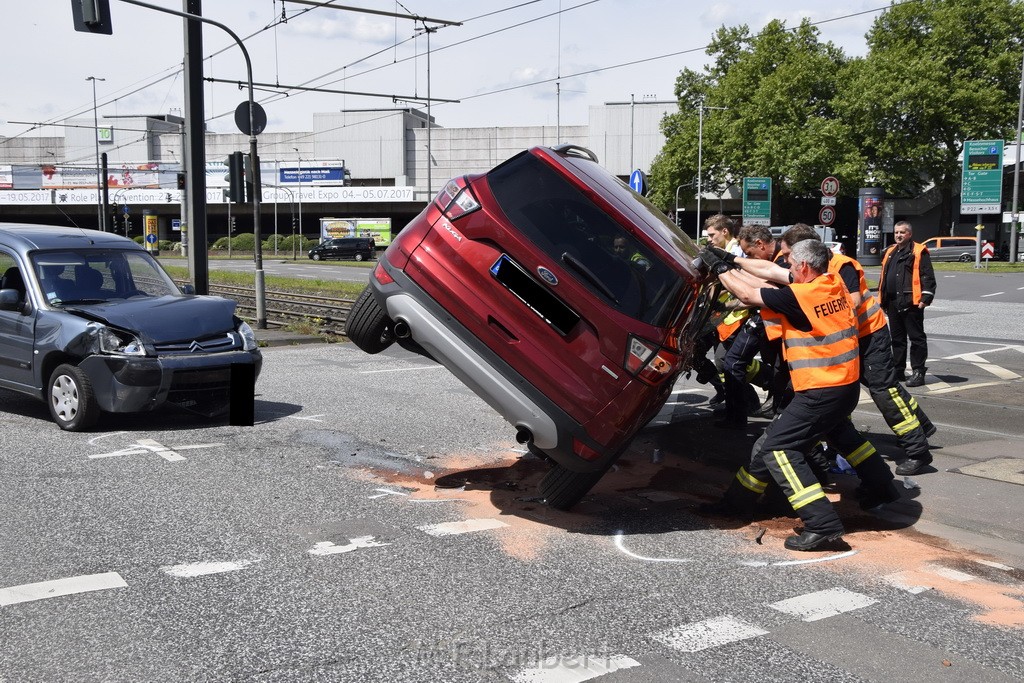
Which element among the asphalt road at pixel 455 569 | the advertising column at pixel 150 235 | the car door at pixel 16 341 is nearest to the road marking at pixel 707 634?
the asphalt road at pixel 455 569

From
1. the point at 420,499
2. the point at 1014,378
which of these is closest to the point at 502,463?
the point at 420,499

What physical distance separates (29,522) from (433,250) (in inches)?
112

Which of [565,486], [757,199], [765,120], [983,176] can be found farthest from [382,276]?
[765,120]

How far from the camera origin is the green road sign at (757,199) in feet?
156

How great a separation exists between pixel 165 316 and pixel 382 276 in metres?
3.28

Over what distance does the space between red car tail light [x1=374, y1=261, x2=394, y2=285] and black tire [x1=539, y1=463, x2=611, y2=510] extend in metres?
1.53

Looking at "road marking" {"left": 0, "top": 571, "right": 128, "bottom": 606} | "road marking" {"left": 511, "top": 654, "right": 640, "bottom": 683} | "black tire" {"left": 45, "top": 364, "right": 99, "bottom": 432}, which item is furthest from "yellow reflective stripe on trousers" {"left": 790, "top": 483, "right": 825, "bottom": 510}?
"black tire" {"left": 45, "top": 364, "right": 99, "bottom": 432}

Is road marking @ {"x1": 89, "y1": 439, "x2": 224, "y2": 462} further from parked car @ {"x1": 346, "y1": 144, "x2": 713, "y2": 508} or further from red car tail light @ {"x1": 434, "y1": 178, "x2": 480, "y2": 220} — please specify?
red car tail light @ {"x1": 434, "y1": 178, "x2": 480, "y2": 220}

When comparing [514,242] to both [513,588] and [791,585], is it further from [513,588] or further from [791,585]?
[791,585]

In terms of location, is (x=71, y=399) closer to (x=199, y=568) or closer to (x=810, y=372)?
(x=199, y=568)

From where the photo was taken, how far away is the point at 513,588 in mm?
4902

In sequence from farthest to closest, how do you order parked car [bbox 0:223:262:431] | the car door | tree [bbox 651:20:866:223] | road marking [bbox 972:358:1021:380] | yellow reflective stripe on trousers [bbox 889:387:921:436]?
1. tree [bbox 651:20:866:223]
2. road marking [bbox 972:358:1021:380]
3. the car door
4. parked car [bbox 0:223:262:431]
5. yellow reflective stripe on trousers [bbox 889:387:921:436]

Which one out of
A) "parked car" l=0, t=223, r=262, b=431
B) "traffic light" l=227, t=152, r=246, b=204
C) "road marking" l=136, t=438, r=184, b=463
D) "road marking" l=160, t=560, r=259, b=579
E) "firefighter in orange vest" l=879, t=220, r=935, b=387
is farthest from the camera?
"traffic light" l=227, t=152, r=246, b=204

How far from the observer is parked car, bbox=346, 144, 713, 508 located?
18.2 feet
